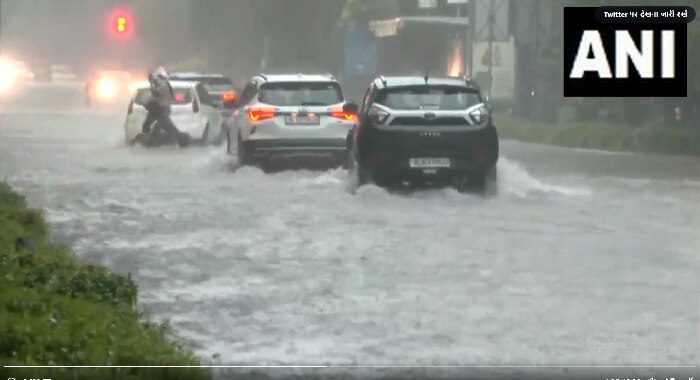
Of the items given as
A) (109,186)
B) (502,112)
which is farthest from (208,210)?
(502,112)

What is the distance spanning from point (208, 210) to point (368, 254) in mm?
4872

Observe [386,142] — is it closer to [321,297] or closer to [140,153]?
[321,297]

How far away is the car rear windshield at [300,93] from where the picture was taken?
2573cm

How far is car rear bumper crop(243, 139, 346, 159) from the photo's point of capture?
25.3m

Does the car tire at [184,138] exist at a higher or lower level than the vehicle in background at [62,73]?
higher

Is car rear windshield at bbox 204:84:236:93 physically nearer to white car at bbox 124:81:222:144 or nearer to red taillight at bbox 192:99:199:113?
white car at bbox 124:81:222:144

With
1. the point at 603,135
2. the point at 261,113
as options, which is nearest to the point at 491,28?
the point at 603,135

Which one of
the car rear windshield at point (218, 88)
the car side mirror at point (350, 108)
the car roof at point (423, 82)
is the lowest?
the car rear windshield at point (218, 88)

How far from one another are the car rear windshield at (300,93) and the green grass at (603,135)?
7.70m

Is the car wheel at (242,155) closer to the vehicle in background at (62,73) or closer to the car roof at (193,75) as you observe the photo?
the car roof at (193,75)

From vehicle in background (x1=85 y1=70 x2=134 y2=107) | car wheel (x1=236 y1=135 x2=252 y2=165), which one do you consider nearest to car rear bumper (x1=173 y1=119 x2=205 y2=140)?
car wheel (x1=236 y1=135 x2=252 y2=165)

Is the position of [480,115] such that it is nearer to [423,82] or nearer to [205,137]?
[423,82]

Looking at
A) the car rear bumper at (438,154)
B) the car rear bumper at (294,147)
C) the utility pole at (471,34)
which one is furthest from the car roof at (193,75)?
the car rear bumper at (438,154)

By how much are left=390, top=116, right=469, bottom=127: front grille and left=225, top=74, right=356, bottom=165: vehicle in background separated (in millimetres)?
4065
